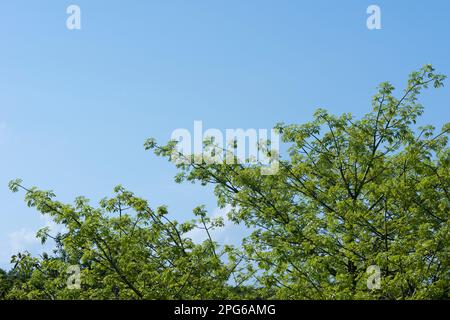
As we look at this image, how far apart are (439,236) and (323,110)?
6.14 metres

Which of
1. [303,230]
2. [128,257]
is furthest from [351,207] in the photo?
[128,257]

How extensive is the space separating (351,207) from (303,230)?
148 cm

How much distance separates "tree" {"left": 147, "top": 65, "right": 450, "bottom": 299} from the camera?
47.9ft

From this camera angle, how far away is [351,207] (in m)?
16.6

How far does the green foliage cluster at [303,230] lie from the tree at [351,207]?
0.12 feet

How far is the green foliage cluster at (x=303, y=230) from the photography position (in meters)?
14.8

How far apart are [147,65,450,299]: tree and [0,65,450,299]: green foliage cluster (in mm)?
36

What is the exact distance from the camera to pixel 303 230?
17078mm

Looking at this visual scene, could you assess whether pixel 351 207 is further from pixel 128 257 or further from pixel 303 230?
pixel 128 257

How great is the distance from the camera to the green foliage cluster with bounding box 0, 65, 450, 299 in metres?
14.8

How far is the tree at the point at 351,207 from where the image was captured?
14602 millimetres
